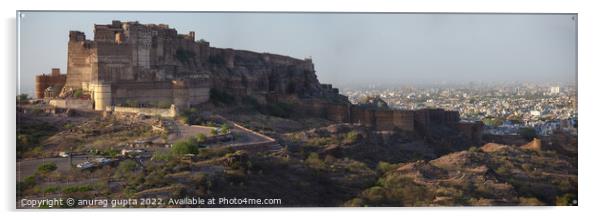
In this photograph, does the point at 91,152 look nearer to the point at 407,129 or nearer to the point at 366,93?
the point at 366,93

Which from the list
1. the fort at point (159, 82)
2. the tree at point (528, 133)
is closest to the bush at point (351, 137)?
the fort at point (159, 82)

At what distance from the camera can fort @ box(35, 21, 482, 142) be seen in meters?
19.2

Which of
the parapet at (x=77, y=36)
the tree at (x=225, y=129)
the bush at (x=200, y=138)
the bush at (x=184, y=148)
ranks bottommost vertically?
the bush at (x=184, y=148)

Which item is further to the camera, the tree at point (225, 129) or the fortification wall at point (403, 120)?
the fortification wall at point (403, 120)

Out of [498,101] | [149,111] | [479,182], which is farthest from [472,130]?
[149,111]

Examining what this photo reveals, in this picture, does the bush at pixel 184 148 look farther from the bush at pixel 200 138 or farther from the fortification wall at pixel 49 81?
the fortification wall at pixel 49 81

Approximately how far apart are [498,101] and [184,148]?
20.6 feet

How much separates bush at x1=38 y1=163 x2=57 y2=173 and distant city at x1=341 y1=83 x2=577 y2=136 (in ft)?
21.5

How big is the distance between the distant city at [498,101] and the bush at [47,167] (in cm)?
655

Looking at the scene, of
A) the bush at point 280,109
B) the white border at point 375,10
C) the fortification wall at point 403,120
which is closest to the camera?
the white border at point 375,10

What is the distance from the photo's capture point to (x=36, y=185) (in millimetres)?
13664

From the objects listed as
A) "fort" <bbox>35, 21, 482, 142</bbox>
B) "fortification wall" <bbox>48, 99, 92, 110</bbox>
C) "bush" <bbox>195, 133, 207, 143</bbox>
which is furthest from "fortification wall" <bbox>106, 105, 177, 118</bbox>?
"bush" <bbox>195, 133, 207, 143</bbox>

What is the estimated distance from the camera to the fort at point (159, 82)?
19.2 metres

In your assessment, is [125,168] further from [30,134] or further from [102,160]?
[30,134]
